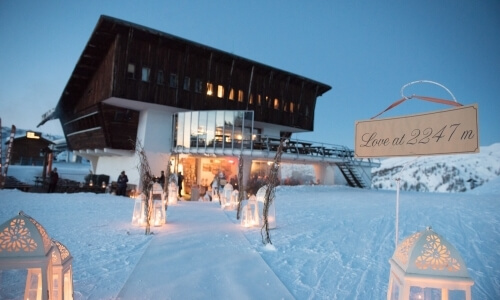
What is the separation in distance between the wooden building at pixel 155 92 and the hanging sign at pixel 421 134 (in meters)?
17.1

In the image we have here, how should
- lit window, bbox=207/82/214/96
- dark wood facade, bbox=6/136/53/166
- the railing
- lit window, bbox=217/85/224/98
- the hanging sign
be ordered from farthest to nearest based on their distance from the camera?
dark wood facade, bbox=6/136/53/166 < lit window, bbox=217/85/224/98 < lit window, bbox=207/82/214/96 < the railing < the hanging sign

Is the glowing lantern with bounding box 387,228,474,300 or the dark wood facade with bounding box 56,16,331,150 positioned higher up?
the dark wood facade with bounding box 56,16,331,150

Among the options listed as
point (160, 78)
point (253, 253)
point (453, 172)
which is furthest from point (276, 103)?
point (253, 253)

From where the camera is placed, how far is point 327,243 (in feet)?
21.1

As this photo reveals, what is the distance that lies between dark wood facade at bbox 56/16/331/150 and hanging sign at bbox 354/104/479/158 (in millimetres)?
20213

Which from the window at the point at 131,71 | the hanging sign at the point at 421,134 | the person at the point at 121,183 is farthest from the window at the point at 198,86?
the hanging sign at the point at 421,134

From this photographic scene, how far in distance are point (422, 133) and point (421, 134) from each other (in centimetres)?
2

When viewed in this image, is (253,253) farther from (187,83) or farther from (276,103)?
(276,103)

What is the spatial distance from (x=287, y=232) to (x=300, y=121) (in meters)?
25.7

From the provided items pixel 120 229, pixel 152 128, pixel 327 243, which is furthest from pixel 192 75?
pixel 327 243

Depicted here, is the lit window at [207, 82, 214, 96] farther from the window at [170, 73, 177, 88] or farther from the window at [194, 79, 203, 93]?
the window at [170, 73, 177, 88]

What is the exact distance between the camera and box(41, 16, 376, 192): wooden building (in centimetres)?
2098

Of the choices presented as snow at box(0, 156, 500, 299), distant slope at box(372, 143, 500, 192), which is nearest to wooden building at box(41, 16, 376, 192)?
snow at box(0, 156, 500, 299)

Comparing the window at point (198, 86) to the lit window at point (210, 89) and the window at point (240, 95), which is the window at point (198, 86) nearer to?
the lit window at point (210, 89)
